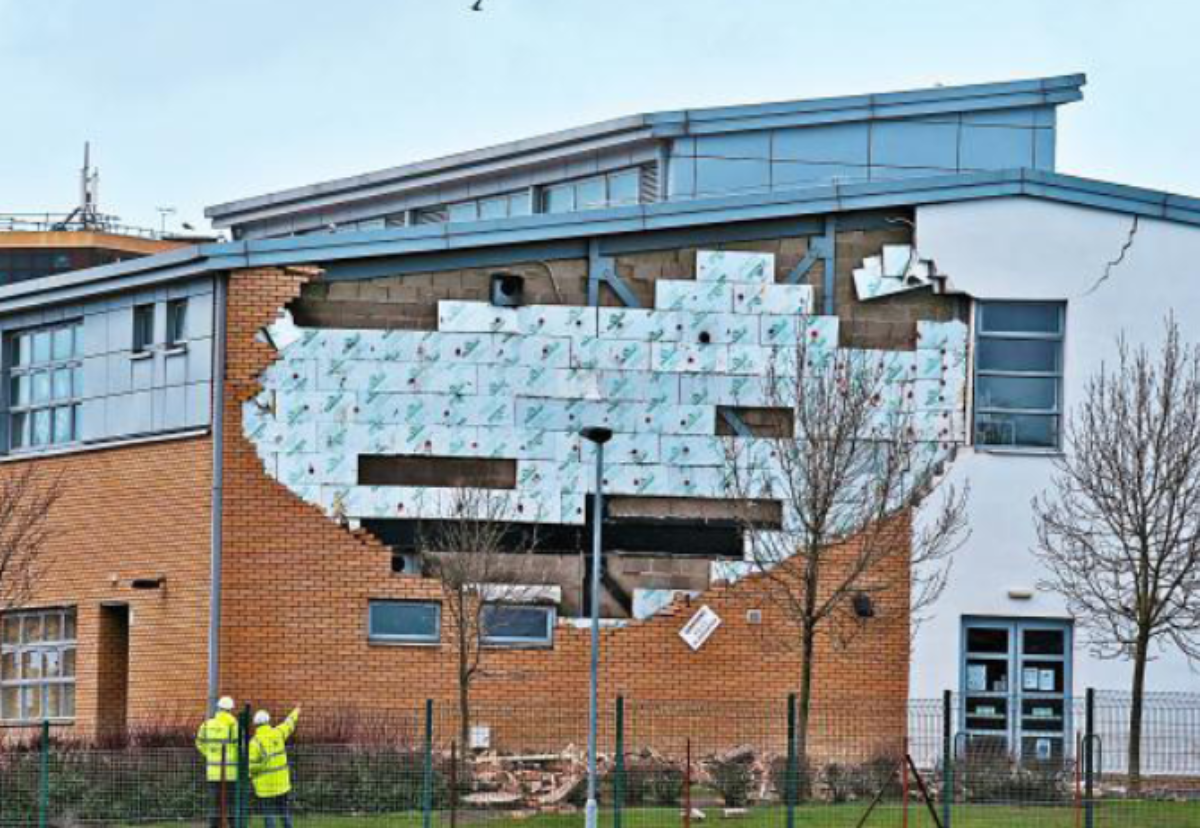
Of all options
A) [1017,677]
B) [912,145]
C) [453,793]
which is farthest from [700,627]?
[912,145]

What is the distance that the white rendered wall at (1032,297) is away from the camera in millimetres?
39625

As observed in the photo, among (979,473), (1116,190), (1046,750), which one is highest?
(1116,190)

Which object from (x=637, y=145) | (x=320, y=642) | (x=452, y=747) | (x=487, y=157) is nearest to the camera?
(x=452, y=747)

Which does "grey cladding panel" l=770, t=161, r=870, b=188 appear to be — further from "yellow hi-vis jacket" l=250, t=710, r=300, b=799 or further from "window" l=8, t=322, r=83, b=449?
"yellow hi-vis jacket" l=250, t=710, r=300, b=799

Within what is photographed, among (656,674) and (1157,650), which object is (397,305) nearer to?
(656,674)

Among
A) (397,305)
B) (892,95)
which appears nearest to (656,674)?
(397,305)

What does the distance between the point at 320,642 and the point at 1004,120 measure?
16.7 m

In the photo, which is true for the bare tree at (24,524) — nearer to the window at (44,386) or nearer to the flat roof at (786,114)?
the window at (44,386)

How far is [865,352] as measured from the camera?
39.6 meters

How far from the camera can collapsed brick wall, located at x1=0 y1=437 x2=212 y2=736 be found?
39.1m

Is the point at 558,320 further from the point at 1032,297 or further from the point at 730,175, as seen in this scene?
the point at 730,175

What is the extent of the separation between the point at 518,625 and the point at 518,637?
0.56 ft

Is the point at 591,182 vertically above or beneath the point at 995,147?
beneath

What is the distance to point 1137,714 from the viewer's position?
35812 mm
